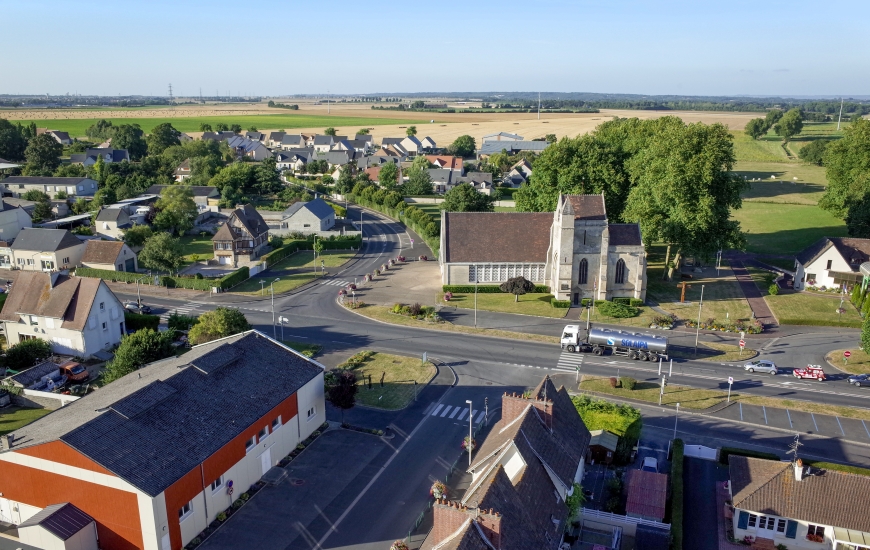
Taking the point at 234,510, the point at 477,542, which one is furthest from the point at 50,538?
the point at 477,542

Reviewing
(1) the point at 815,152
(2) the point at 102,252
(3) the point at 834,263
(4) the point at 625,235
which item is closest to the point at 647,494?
(4) the point at 625,235

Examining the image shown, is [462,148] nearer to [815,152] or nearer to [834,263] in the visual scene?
[815,152]

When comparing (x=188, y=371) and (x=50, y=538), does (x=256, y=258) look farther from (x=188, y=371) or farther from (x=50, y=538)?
(x=50, y=538)

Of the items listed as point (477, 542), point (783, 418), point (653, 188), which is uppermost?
point (653, 188)

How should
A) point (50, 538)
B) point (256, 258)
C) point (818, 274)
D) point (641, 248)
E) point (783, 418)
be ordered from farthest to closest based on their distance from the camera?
1. point (256, 258)
2. point (818, 274)
3. point (641, 248)
4. point (783, 418)
5. point (50, 538)

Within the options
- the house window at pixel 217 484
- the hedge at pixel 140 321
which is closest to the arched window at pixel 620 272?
the hedge at pixel 140 321

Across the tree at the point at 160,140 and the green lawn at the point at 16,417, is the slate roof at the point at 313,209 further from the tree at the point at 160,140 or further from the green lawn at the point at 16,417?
the tree at the point at 160,140

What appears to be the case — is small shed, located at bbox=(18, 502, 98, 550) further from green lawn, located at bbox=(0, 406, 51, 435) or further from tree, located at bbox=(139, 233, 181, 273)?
tree, located at bbox=(139, 233, 181, 273)
